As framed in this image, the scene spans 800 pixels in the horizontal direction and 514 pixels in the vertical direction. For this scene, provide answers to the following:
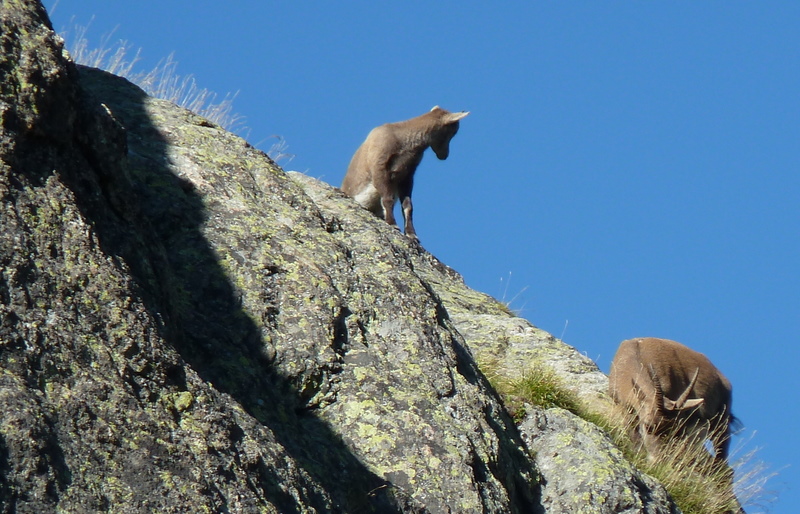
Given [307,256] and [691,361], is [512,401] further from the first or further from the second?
[691,361]

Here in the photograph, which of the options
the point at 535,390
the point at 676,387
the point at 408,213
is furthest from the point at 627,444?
the point at 408,213

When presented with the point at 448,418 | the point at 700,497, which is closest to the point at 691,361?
the point at 700,497

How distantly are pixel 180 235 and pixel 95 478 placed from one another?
92.5 inches

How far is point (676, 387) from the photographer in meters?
11.0

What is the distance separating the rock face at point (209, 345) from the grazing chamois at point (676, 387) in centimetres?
370

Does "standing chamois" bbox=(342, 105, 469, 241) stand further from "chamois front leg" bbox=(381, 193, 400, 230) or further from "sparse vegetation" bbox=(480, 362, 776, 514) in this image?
"sparse vegetation" bbox=(480, 362, 776, 514)

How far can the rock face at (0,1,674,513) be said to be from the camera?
3.21 meters

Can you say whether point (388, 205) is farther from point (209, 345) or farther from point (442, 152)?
point (209, 345)

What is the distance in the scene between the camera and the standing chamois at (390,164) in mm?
14352

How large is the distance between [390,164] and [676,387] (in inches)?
216

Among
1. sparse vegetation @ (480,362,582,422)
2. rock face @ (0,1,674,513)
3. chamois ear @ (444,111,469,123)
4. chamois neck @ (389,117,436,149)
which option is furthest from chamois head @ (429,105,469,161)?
sparse vegetation @ (480,362,582,422)

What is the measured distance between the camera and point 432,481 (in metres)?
4.59

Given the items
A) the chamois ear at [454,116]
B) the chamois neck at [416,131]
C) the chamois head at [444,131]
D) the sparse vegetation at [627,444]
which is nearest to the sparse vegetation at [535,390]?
the sparse vegetation at [627,444]

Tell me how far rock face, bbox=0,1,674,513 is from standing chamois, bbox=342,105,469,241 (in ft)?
23.3
